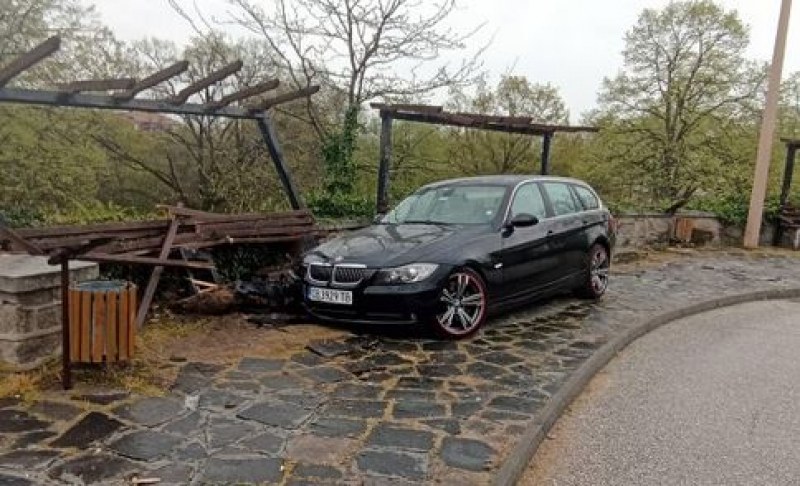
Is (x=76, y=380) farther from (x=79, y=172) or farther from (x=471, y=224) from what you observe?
(x=79, y=172)

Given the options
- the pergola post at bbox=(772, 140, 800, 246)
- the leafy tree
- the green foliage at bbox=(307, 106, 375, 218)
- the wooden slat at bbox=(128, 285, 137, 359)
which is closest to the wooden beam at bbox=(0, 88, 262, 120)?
the wooden slat at bbox=(128, 285, 137, 359)

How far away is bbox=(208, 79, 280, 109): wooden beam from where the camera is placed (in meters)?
6.24

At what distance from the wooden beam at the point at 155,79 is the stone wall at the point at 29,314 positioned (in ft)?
5.91

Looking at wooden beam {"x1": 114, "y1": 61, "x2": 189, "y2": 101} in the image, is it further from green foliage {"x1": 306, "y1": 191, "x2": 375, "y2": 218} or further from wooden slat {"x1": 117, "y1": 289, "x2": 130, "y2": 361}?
green foliage {"x1": 306, "y1": 191, "x2": 375, "y2": 218}

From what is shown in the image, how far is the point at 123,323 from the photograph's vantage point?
4.40m

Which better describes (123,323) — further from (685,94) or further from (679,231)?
(685,94)

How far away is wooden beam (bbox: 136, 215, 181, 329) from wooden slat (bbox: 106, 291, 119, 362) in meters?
1.20

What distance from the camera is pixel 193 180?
824 inches

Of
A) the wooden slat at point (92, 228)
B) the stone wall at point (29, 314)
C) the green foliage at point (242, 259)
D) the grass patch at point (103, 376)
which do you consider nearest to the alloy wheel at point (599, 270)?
the green foliage at point (242, 259)

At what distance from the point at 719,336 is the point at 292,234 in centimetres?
508

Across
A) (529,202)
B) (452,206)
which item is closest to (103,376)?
(452,206)

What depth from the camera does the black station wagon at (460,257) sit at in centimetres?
570

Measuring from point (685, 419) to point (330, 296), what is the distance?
3.18 meters

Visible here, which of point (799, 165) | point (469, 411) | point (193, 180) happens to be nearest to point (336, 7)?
point (469, 411)
